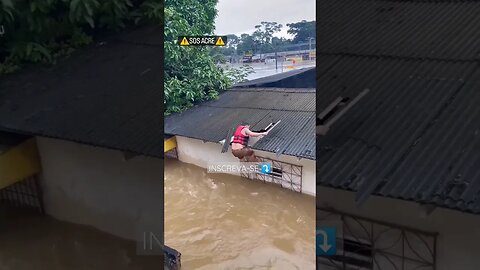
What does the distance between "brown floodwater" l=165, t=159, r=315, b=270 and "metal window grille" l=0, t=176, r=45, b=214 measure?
803 millimetres

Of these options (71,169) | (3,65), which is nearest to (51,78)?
(3,65)

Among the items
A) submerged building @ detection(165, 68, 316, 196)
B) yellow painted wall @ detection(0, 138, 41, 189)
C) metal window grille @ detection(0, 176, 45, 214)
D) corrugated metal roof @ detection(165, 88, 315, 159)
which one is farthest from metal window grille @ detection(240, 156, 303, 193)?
metal window grille @ detection(0, 176, 45, 214)

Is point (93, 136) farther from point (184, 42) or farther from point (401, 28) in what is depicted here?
point (401, 28)

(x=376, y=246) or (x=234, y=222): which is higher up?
(x=376, y=246)

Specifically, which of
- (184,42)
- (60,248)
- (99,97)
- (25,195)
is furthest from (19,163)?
(184,42)

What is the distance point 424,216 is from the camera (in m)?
1.36

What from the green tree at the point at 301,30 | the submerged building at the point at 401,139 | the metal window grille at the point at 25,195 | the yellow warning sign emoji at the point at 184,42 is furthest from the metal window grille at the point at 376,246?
the metal window grille at the point at 25,195

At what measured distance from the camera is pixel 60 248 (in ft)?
7.26

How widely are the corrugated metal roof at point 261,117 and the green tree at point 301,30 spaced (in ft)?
1.08

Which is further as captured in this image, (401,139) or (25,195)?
(25,195)

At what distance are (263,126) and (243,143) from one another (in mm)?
159

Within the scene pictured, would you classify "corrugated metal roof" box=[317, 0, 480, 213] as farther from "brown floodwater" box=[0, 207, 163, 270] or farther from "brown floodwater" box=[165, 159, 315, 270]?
"brown floodwater" box=[0, 207, 163, 270]

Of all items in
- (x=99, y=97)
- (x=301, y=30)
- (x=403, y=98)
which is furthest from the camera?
(x=99, y=97)

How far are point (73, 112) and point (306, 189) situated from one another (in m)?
1.16
